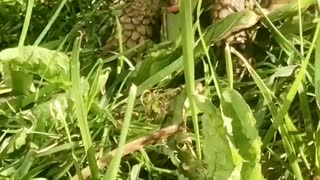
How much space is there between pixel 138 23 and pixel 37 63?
0.37m

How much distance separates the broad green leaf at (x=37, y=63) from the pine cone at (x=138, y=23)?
0.23m

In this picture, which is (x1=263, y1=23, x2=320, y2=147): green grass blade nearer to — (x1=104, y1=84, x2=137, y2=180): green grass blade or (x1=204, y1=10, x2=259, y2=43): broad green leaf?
(x1=204, y1=10, x2=259, y2=43): broad green leaf

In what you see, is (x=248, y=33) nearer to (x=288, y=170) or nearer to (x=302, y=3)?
(x=302, y=3)

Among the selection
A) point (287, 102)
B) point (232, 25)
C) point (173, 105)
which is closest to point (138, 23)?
point (232, 25)

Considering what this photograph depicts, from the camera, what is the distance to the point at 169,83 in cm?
221

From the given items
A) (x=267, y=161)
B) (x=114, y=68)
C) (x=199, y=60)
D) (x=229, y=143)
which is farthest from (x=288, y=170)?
(x=114, y=68)

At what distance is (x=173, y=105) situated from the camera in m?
2.01

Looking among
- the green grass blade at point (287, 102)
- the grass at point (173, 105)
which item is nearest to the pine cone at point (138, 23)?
the grass at point (173, 105)

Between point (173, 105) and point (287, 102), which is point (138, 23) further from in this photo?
point (287, 102)

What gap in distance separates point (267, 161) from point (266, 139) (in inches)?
1.8

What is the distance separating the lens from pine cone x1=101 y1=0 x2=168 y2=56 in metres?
2.39

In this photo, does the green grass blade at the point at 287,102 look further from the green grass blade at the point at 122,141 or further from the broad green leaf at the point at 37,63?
the broad green leaf at the point at 37,63

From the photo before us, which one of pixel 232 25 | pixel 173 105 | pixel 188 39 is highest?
pixel 188 39

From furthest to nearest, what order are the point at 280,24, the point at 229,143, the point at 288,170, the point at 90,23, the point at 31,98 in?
1. the point at 90,23
2. the point at 280,24
3. the point at 31,98
4. the point at 288,170
5. the point at 229,143
